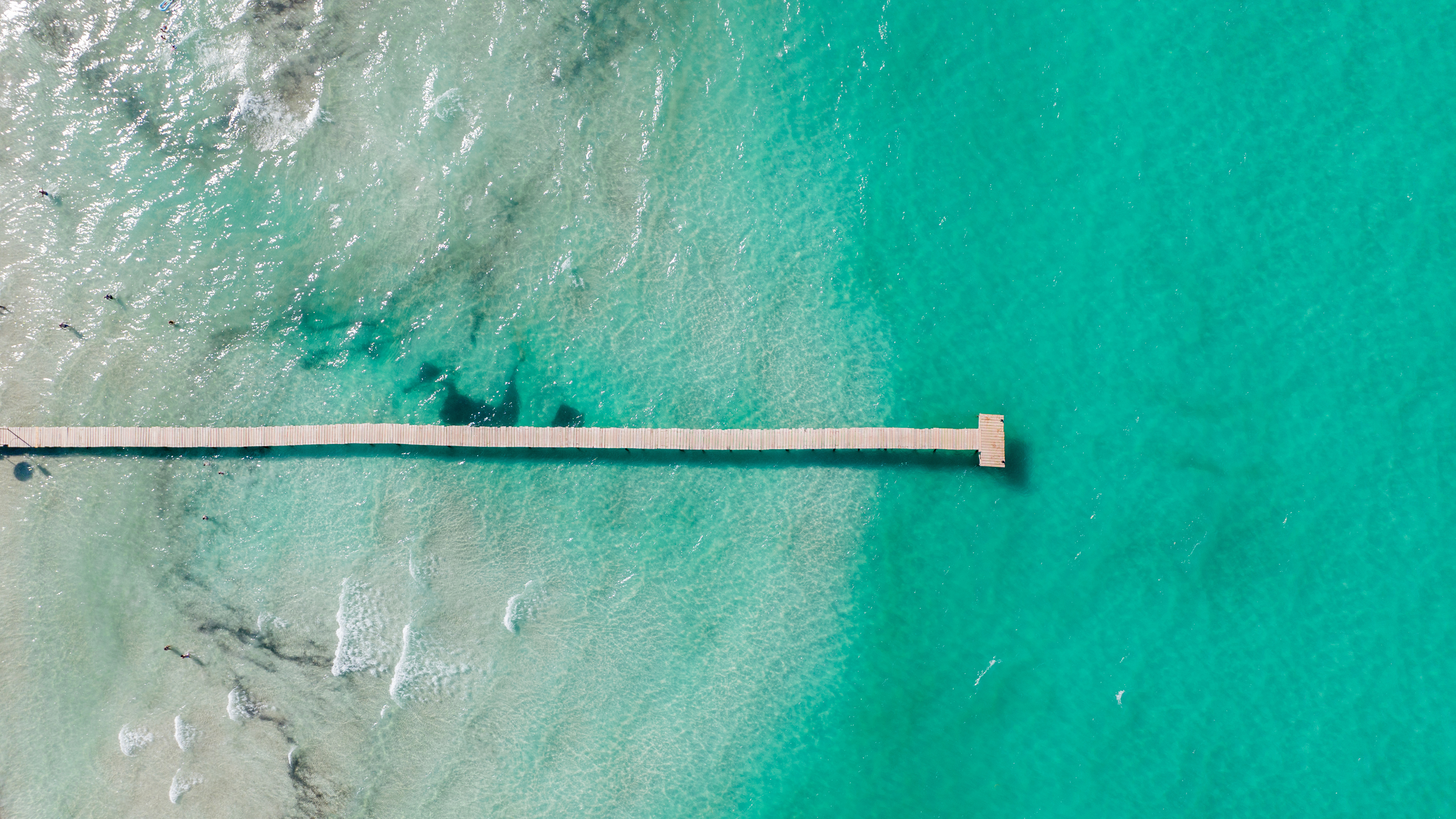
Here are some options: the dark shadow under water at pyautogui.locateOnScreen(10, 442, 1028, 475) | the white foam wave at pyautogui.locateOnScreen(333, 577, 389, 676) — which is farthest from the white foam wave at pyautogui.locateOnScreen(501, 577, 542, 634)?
the dark shadow under water at pyautogui.locateOnScreen(10, 442, 1028, 475)

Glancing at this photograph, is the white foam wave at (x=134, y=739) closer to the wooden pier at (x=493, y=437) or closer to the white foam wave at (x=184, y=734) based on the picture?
the white foam wave at (x=184, y=734)

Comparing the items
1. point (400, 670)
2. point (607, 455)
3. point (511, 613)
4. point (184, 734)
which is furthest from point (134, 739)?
point (607, 455)

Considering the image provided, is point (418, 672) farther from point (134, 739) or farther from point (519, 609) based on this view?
point (134, 739)

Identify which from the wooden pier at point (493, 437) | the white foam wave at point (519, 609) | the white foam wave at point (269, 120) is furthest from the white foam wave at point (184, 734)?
the white foam wave at point (269, 120)

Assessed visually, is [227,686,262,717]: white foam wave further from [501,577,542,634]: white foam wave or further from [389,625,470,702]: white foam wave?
[501,577,542,634]: white foam wave

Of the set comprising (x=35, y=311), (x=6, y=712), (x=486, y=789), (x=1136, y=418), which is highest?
(x=35, y=311)

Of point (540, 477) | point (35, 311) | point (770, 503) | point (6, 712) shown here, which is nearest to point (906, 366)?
point (770, 503)

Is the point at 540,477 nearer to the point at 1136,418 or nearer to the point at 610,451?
the point at 610,451
